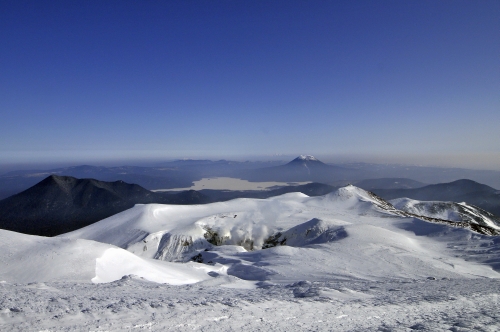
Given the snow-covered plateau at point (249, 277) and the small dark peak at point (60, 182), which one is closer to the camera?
the snow-covered plateau at point (249, 277)

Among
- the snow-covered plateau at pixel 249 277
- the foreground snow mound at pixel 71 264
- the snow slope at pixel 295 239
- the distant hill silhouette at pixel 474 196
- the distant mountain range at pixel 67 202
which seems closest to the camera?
the snow-covered plateau at pixel 249 277

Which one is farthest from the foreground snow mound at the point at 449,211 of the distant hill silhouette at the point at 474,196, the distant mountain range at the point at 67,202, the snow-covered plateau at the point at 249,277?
the distant mountain range at the point at 67,202

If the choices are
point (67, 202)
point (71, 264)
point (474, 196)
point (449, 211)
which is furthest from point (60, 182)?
point (474, 196)

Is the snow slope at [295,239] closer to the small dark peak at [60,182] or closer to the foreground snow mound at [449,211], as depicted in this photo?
the foreground snow mound at [449,211]

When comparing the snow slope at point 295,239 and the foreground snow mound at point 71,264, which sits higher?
the foreground snow mound at point 71,264

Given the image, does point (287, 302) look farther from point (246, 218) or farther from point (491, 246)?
point (246, 218)

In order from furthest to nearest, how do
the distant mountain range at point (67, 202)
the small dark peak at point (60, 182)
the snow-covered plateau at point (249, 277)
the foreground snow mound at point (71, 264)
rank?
the small dark peak at point (60, 182) → the distant mountain range at point (67, 202) → the foreground snow mound at point (71, 264) → the snow-covered plateau at point (249, 277)

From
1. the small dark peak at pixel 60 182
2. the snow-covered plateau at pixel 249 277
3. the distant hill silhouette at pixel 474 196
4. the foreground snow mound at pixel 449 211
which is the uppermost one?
the snow-covered plateau at pixel 249 277
